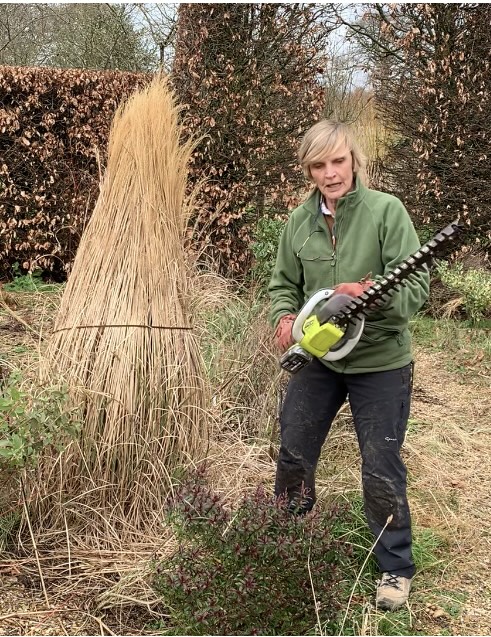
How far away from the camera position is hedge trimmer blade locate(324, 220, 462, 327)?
198 cm

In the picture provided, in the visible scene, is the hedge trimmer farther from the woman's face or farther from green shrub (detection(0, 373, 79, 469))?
green shrub (detection(0, 373, 79, 469))

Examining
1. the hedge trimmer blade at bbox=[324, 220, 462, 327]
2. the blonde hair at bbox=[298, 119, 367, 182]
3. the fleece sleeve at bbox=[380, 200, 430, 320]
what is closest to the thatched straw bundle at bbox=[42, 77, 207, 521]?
the blonde hair at bbox=[298, 119, 367, 182]

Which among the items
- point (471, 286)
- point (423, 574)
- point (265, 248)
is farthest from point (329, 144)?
point (471, 286)

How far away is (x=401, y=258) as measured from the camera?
Result: 2.17m

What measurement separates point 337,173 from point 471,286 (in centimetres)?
406

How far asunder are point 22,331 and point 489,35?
15.9 ft

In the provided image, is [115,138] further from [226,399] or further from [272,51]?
[272,51]

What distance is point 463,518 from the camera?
3.02 m

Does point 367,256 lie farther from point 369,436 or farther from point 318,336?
point 369,436

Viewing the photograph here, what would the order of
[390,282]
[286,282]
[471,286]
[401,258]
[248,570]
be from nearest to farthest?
[248,570]
[390,282]
[401,258]
[286,282]
[471,286]

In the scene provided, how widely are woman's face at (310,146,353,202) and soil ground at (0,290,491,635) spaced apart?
1.33 metres

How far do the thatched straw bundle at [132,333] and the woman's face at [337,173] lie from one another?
0.71 meters

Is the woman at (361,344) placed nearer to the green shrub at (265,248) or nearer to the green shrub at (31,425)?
the green shrub at (31,425)

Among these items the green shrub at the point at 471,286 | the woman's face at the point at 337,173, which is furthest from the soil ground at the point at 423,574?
the green shrub at the point at 471,286
